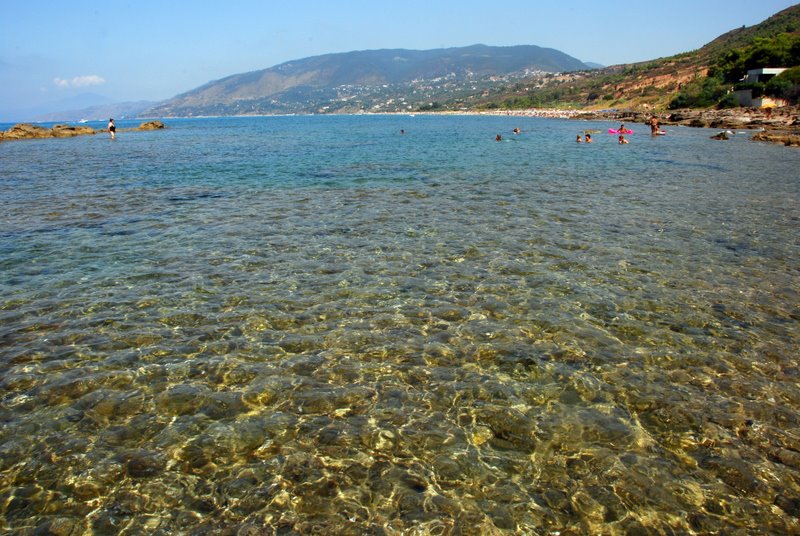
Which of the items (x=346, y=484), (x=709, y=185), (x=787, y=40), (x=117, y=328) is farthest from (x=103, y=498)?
(x=787, y=40)

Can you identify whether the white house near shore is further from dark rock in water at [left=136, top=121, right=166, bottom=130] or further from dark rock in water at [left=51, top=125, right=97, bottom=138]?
dark rock in water at [left=136, top=121, right=166, bottom=130]

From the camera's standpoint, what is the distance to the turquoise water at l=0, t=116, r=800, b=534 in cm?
604

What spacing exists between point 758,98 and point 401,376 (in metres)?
112

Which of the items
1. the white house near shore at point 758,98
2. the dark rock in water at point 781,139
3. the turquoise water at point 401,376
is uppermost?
the white house near shore at point 758,98

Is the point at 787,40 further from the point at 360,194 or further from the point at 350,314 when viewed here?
the point at 350,314

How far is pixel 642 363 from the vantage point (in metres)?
9.21

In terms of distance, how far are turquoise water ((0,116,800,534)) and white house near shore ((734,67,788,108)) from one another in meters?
89.4

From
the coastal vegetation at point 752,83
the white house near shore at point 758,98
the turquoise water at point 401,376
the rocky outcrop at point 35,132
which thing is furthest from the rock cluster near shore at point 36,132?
the coastal vegetation at point 752,83

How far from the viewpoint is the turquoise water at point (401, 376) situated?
6.04m

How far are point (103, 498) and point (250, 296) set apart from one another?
6.67m

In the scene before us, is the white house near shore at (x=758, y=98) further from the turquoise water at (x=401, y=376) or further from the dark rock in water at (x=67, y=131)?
the dark rock in water at (x=67, y=131)

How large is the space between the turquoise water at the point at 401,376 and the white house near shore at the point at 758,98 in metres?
89.4

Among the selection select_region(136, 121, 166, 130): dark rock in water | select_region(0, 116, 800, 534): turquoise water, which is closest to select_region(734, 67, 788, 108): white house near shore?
select_region(0, 116, 800, 534): turquoise water

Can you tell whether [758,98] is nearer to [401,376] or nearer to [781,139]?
[781,139]
